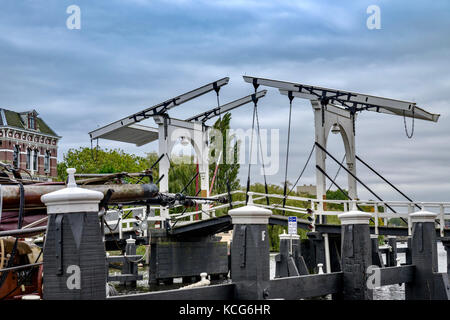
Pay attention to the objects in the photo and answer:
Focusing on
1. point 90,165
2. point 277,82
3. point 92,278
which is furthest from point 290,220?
point 90,165

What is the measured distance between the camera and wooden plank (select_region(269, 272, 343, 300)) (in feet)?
21.9

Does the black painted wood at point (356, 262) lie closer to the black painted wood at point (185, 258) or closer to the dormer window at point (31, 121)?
A: the black painted wood at point (185, 258)

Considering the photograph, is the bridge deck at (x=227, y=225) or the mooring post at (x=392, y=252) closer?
the bridge deck at (x=227, y=225)

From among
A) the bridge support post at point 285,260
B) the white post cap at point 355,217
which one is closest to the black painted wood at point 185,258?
the bridge support post at point 285,260

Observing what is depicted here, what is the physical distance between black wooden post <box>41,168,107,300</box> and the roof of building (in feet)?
150

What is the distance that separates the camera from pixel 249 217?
6.23m

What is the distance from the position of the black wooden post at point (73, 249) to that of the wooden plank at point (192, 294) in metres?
0.56

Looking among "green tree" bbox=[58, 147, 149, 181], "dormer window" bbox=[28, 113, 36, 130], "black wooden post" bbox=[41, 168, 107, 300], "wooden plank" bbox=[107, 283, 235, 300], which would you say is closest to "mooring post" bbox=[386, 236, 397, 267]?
"wooden plank" bbox=[107, 283, 235, 300]

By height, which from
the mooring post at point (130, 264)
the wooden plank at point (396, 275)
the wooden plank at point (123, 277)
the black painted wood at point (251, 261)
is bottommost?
the wooden plank at point (123, 277)

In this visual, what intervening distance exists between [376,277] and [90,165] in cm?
4191

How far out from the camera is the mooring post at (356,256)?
7.77 meters

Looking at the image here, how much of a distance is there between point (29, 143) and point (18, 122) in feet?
6.40

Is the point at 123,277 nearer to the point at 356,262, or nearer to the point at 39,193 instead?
the point at 39,193
